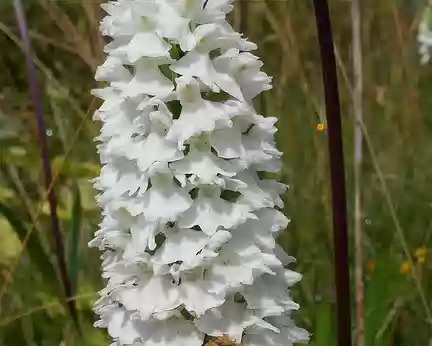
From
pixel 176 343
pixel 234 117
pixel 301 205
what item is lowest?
pixel 301 205

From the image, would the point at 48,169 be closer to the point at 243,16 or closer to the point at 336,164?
the point at 243,16

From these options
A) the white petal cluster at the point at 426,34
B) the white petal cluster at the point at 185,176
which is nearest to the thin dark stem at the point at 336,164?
the white petal cluster at the point at 185,176

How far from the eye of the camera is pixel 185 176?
1.92ft

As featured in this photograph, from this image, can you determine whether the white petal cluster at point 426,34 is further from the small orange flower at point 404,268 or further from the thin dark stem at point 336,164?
the thin dark stem at point 336,164

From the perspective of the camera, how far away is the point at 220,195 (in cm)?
60

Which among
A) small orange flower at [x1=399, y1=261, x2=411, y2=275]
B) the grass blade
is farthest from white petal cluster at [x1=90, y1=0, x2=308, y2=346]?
small orange flower at [x1=399, y1=261, x2=411, y2=275]

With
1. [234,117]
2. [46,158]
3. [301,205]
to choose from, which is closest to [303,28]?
[301,205]

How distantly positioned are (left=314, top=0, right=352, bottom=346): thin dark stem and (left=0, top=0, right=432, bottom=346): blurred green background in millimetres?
130

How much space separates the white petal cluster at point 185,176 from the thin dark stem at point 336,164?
40 mm

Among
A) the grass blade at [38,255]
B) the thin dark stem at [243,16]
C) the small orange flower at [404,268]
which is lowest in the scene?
the small orange flower at [404,268]

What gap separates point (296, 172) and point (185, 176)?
27.5 inches

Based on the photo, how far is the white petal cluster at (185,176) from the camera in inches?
22.8

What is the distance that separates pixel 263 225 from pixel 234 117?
8 centimetres

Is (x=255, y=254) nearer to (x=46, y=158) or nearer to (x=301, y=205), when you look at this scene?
(x=46, y=158)
